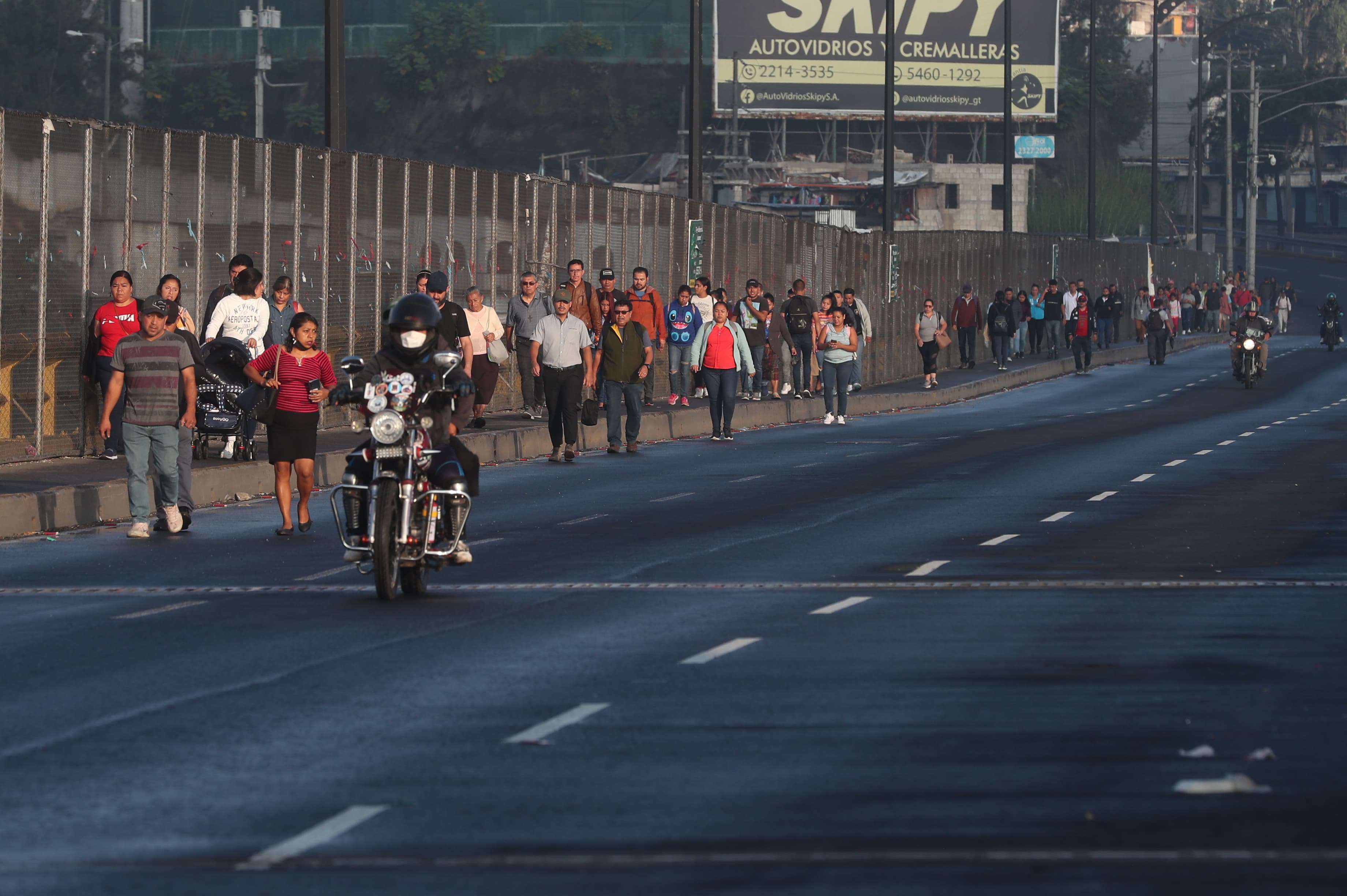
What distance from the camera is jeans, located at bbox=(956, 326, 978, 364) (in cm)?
5394

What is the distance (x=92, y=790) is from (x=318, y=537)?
980 cm

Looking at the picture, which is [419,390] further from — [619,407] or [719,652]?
[619,407]

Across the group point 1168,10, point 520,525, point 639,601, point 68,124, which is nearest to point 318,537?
point 520,525

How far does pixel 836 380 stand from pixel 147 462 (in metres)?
17.7

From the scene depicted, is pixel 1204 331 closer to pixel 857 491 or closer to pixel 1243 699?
pixel 857 491

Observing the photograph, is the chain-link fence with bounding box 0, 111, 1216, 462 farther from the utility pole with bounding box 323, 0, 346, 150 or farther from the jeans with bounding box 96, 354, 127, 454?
the utility pole with bounding box 323, 0, 346, 150

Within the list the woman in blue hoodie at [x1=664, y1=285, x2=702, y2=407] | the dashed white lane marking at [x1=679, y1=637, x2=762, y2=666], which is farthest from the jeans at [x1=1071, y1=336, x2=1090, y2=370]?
the dashed white lane marking at [x1=679, y1=637, x2=762, y2=666]

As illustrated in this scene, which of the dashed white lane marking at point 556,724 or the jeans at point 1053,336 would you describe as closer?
the dashed white lane marking at point 556,724

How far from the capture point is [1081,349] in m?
56.1

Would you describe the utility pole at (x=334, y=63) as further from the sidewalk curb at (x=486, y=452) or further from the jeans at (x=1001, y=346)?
the jeans at (x=1001, y=346)

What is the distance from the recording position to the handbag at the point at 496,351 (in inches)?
1001

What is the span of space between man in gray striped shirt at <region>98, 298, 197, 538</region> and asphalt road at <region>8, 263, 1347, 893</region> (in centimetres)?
53

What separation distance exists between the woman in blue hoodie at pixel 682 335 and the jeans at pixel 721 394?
2721mm

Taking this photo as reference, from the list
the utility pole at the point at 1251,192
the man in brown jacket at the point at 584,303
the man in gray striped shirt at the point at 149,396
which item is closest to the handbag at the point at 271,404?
the man in gray striped shirt at the point at 149,396
